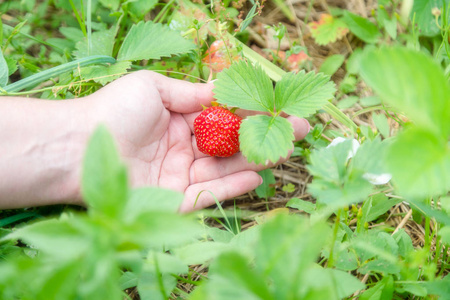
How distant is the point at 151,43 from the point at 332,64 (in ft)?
2.75

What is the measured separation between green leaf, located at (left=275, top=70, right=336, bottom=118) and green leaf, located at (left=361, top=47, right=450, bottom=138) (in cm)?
69

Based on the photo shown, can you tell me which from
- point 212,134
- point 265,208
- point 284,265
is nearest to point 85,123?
point 212,134

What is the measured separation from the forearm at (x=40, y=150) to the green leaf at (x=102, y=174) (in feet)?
2.69

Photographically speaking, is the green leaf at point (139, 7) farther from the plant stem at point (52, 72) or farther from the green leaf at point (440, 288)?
the green leaf at point (440, 288)

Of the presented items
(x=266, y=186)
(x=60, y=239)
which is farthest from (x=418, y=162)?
(x=266, y=186)

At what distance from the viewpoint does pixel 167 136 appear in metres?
1.54

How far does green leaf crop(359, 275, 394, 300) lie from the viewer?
99 centimetres

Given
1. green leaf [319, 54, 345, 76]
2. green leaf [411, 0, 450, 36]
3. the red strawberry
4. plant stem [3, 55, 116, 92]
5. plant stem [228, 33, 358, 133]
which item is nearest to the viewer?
the red strawberry

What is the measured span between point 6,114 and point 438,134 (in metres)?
1.23

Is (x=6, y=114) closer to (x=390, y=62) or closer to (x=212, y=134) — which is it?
(x=212, y=134)

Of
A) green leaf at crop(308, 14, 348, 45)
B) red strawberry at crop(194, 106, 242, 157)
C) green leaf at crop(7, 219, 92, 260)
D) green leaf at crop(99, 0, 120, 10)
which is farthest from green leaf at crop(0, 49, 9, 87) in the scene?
green leaf at crop(308, 14, 348, 45)

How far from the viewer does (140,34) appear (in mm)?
1663

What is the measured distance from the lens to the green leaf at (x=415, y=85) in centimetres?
65

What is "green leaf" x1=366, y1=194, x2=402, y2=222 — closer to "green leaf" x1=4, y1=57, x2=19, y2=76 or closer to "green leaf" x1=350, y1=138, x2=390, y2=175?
"green leaf" x1=350, y1=138, x2=390, y2=175
